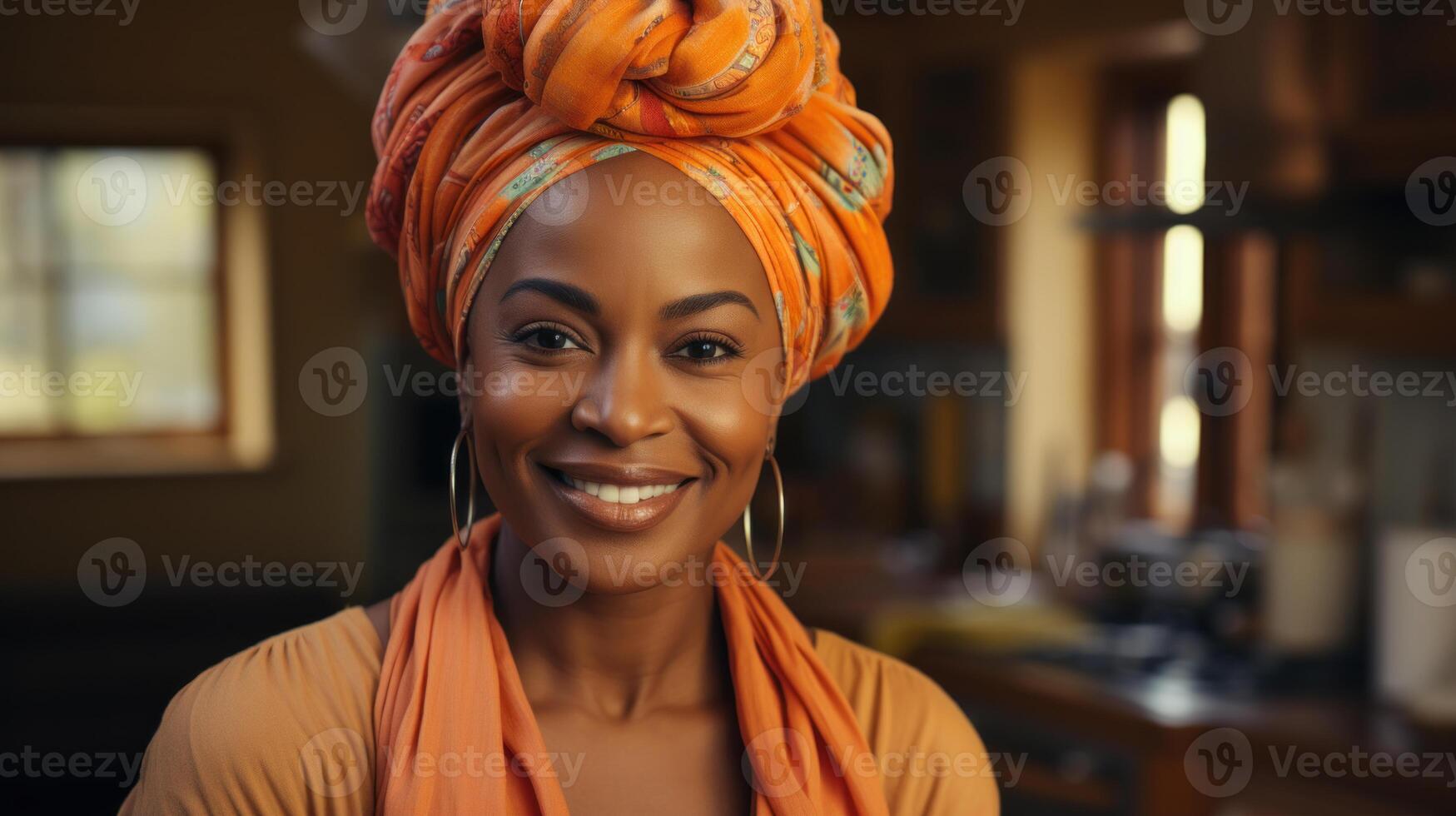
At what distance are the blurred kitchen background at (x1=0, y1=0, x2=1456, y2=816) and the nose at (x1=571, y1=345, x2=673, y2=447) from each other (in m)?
0.85

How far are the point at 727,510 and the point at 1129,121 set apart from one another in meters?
2.97

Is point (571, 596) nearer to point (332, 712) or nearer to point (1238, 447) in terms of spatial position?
point (332, 712)

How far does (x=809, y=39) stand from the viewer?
0.92 m

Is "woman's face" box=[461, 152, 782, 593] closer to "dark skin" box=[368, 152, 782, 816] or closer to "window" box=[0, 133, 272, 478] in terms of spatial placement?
"dark skin" box=[368, 152, 782, 816]

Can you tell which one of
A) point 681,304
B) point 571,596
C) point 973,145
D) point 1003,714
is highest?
point 973,145

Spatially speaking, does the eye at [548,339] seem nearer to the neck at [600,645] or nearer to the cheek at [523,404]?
the cheek at [523,404]

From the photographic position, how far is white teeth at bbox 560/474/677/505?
938 millimetres

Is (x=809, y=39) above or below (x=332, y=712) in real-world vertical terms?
above

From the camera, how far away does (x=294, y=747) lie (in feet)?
3.04

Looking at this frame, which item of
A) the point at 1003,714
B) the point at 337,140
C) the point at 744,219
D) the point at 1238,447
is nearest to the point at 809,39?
the point at 744,219

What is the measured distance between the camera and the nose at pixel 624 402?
2.98ft

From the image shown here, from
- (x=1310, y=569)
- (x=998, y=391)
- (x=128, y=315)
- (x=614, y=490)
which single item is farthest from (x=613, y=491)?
(x=128, y=315)

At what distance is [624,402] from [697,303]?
0.09m

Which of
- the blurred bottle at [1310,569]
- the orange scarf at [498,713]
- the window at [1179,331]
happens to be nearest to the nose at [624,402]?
the orange scarf at [498,713]
